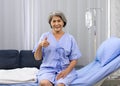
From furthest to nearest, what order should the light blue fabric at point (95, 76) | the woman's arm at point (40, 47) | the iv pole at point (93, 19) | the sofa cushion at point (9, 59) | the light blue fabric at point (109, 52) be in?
the sofa cushion at point (9, 59), the iv pole at point (93, 19), the light blue fabric at point (109, 52), the light blue fabric at point (95, 76), the woman's arm at point (40, 47)

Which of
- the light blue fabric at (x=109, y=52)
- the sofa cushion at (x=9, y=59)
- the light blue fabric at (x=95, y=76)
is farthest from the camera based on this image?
the sofa cushion at (x=9, y=59)

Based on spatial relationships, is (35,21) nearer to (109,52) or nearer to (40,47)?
(109,52)

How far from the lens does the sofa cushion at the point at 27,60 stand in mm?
4027

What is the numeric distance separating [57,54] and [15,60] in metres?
1.85

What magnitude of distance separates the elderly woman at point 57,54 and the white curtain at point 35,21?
6.36 feet

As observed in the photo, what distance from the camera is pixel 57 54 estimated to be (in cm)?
234

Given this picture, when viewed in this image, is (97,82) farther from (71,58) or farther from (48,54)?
(48,54)

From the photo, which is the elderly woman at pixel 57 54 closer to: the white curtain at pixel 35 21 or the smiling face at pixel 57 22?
the smiling face at pixel 57 22

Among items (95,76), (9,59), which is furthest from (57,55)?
(9,59)

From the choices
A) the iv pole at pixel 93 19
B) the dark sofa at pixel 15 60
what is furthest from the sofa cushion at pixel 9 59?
the iv pole at pixel 93 19

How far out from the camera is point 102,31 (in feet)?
14.3

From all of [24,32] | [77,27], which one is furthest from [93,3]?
[24,32]

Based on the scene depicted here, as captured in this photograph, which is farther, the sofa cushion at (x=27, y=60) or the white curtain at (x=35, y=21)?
the white curtain at (x=35, y=21)

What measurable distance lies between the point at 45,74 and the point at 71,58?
0.30 metres
